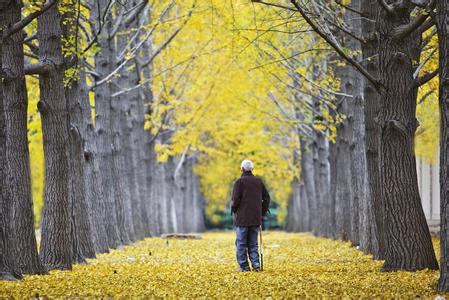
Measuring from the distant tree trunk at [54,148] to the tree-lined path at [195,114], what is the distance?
26mm

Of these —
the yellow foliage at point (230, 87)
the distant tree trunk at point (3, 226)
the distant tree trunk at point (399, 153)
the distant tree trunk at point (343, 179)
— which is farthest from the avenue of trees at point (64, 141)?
the distant tree trunk at point (343, 179)

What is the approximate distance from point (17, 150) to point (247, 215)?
14.1 feet

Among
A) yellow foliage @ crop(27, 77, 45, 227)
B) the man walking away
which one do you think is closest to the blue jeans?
the man walking away

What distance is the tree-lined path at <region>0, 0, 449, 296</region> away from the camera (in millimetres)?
12664

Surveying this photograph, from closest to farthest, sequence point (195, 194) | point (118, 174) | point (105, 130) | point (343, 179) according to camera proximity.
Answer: point (105, 130) → point (118, 174) → point (343, 179) → point (195, 194)

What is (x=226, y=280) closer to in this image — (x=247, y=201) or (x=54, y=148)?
(x=247, y=201)

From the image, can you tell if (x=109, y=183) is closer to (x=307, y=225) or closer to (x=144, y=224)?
(x=144, y=224)

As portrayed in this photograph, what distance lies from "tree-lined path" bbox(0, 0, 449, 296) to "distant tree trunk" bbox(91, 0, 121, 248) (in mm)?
59

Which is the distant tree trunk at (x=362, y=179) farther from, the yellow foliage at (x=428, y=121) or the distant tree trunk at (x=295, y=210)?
the distant tree trunk at (x=295, y=210)

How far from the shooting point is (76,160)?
17.9 m

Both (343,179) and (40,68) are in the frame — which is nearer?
(40,68)

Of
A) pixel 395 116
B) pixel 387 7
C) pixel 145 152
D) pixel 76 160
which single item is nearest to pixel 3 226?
pixel 76 160

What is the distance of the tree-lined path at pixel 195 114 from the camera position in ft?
41.5

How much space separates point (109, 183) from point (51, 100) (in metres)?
9.77
